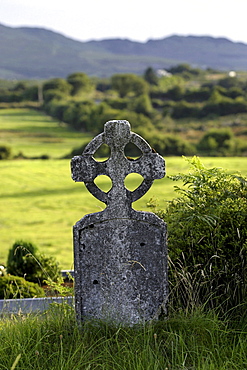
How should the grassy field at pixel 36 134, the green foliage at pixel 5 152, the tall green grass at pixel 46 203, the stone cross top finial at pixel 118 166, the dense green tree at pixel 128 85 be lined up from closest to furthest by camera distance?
the stone cross top finial at pixel 118 166 → the tall green grass at pixel 46 203 → the green foliage at pixel 5 152 → the grassy field at pixel 36 134 → the dense green tree at pixel 128 85

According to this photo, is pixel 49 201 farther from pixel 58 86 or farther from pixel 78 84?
pixel 78 84

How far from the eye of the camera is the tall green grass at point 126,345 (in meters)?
3.64

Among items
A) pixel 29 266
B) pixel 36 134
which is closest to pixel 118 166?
pixel 29 266

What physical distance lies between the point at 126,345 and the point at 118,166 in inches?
56.4

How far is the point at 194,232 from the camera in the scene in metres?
4.68

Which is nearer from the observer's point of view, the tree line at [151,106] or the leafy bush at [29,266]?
the leafy bush at [29,266]

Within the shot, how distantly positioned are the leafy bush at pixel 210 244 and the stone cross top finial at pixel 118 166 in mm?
586

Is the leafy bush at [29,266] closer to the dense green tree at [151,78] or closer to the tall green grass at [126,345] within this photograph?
the tall green grass at [126,345]

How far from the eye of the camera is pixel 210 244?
4625 mm

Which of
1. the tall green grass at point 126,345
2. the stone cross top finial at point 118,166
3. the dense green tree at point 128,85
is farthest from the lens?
the dense green tree at point 128,85

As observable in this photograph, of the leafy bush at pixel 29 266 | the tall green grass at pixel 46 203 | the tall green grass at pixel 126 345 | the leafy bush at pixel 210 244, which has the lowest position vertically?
the tall green grass at pixel 46 203

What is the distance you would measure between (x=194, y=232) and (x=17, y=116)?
200 ft

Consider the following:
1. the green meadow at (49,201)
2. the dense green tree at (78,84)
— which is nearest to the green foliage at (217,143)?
the green meadow at (49,201)

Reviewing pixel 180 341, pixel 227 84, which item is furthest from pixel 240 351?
pixel 227 84
